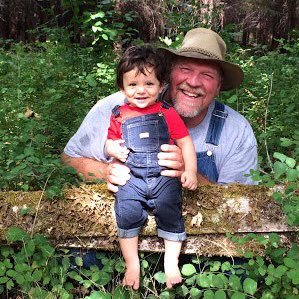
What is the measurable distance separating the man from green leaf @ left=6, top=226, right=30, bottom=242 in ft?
2.70

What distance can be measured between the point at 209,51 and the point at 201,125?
56cm

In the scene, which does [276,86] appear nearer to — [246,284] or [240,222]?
[240,222]

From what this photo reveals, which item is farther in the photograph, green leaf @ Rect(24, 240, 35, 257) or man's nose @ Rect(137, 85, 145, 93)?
man's nose @ Rect(137, 85, 145, 93)

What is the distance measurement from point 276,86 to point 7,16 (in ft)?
37.0

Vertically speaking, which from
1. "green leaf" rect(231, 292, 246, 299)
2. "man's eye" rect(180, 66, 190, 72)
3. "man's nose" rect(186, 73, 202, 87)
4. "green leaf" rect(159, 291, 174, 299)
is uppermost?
"man's eye" rect(180, 66, 190, 72)

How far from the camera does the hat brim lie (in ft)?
10.9

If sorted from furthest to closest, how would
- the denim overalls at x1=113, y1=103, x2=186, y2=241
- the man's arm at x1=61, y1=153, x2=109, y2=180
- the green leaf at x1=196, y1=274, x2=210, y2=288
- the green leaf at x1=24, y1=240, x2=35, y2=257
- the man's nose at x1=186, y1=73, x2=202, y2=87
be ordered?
the man's nose at x1=186, y1=73, x2=202, y2=87 → the man's arm at x1=61, y1=153, x2=109, y2=180 → the denim overalls at x1=113, y1=103, x2=186, y2=241 → the green leaf at x1=24, y1=240, x2=35, y2=257 → the green leaf at x1=196, y1=274, x2=210, y2=288

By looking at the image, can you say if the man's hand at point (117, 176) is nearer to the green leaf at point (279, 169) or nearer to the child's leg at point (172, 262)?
the child's leg at point (172, 262)

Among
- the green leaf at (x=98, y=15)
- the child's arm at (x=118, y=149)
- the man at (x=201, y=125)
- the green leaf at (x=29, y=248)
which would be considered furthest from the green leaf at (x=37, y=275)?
the green leaf at (x=98, y=15)

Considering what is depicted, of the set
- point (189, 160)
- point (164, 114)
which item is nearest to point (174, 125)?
point (164, 114)

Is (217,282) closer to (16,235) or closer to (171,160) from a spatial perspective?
(171,160)

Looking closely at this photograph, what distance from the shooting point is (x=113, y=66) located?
7.13 m

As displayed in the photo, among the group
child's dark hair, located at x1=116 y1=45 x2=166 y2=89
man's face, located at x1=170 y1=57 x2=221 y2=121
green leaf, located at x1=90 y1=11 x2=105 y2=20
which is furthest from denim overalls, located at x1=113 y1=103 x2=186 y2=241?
green leaf, located at x1=90 y1=11 x2=105 y2=20

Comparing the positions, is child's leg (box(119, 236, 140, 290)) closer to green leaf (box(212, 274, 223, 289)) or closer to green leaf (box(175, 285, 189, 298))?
green leaf (box(175, 285, 189, 298))
